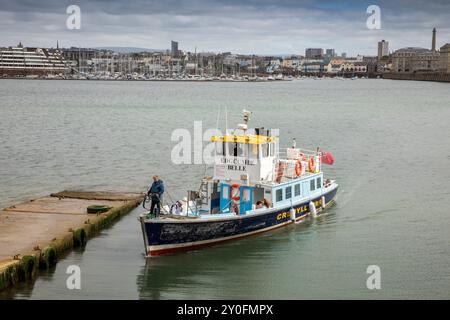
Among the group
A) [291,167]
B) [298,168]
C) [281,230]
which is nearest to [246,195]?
[281,230]

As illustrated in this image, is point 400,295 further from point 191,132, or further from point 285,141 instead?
point 191,132

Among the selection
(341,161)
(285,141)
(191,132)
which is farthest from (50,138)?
(341,161)

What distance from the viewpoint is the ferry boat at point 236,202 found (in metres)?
24.5

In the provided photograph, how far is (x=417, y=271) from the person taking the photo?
78.8ft

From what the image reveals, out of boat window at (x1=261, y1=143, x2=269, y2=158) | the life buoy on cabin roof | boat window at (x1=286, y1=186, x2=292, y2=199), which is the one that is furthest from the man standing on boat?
the life buoy on cabin roof

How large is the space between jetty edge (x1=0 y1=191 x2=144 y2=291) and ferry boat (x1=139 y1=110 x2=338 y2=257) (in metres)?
3.37

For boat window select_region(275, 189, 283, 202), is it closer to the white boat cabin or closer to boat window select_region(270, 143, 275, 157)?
the white boat cabin

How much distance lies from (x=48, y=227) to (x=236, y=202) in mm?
7488

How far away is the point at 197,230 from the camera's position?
987 inches

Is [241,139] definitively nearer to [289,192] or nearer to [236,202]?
[236,202]

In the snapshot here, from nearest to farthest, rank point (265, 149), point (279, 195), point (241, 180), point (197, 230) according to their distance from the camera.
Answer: point (197, 230), point (241, 180), point (265, 149), point (279, 195)

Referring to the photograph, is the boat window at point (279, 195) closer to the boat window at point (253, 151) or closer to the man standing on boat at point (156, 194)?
the boat window at point (253, 151)

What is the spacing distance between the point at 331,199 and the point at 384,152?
23.9 meters

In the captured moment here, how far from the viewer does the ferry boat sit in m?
24.5
